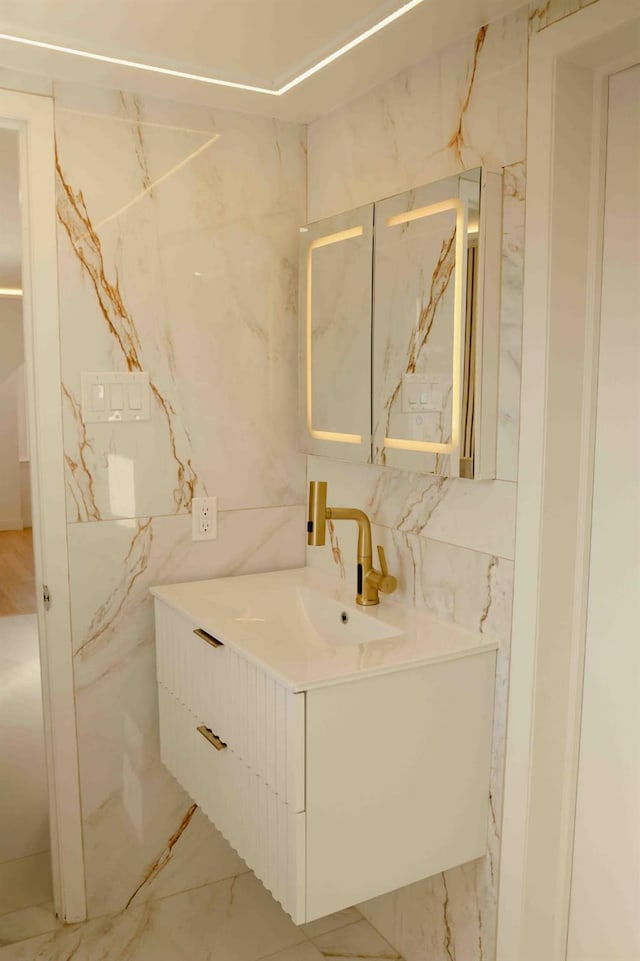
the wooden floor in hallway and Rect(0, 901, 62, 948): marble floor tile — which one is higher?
the wooden floor in hallway

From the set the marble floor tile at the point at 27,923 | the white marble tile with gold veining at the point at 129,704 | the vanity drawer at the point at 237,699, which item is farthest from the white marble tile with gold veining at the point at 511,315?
the marble floor tile at the point at 27,923

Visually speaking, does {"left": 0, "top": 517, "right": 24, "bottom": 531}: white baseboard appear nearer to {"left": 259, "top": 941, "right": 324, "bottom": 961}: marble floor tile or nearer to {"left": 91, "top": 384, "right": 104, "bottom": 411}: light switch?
{"left": 91, "top": 384, "right": 104, "bottom": 411}: light switch

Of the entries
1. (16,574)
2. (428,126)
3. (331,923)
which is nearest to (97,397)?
(16,574)

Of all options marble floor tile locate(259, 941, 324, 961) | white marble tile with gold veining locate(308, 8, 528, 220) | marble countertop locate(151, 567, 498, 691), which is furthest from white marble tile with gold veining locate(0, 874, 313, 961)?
white marble tile with gold veining locate(308, 8, 528, 220)

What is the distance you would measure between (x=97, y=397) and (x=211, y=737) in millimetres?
918

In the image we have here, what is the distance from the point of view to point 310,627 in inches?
83.4

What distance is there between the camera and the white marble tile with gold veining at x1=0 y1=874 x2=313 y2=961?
2098mm

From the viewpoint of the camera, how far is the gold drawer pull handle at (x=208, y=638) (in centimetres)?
179

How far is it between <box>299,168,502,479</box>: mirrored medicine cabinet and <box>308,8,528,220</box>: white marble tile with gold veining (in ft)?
0.41

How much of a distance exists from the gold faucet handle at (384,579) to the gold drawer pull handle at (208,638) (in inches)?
16.9

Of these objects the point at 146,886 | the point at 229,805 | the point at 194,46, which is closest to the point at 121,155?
the point at 194,46

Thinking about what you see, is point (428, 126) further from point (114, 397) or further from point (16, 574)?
point (16, 574)

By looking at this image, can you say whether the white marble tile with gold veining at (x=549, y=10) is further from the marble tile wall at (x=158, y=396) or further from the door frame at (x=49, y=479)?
the door frame at (x=49, y=479)

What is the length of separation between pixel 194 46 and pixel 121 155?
39 centimetres
